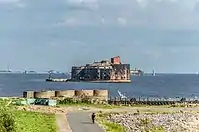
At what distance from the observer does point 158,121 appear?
63.2 metres

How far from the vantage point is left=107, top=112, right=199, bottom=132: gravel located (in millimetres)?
58719

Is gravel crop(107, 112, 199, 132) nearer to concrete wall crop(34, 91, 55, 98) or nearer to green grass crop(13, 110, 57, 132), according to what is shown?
green grass crop(13, 110, 57, 132)

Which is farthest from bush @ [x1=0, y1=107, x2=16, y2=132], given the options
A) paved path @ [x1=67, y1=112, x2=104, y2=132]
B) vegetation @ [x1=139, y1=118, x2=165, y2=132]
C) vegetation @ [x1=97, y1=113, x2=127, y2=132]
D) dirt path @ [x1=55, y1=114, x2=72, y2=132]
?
vegetation @ [x1=139, y1=118, x2=165, y2=132]

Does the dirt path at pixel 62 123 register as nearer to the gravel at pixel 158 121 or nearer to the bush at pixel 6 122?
the gravel at pixel 158 121

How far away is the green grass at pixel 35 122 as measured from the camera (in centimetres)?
4644

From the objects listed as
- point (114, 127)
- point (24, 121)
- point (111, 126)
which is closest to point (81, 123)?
point (111, 126)

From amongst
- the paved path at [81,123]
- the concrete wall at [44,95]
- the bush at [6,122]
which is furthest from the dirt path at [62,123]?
the concrete wall at [44,95]

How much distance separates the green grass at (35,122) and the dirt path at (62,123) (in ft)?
1.91

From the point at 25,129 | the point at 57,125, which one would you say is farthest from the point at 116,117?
the point at 25,129

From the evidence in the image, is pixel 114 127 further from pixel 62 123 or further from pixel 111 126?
pixel 62 123

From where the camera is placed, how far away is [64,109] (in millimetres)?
69938

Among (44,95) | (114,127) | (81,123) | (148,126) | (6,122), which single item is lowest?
(148,126)

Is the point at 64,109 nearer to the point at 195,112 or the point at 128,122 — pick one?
the point at 128,122

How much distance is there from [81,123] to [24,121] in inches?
244
